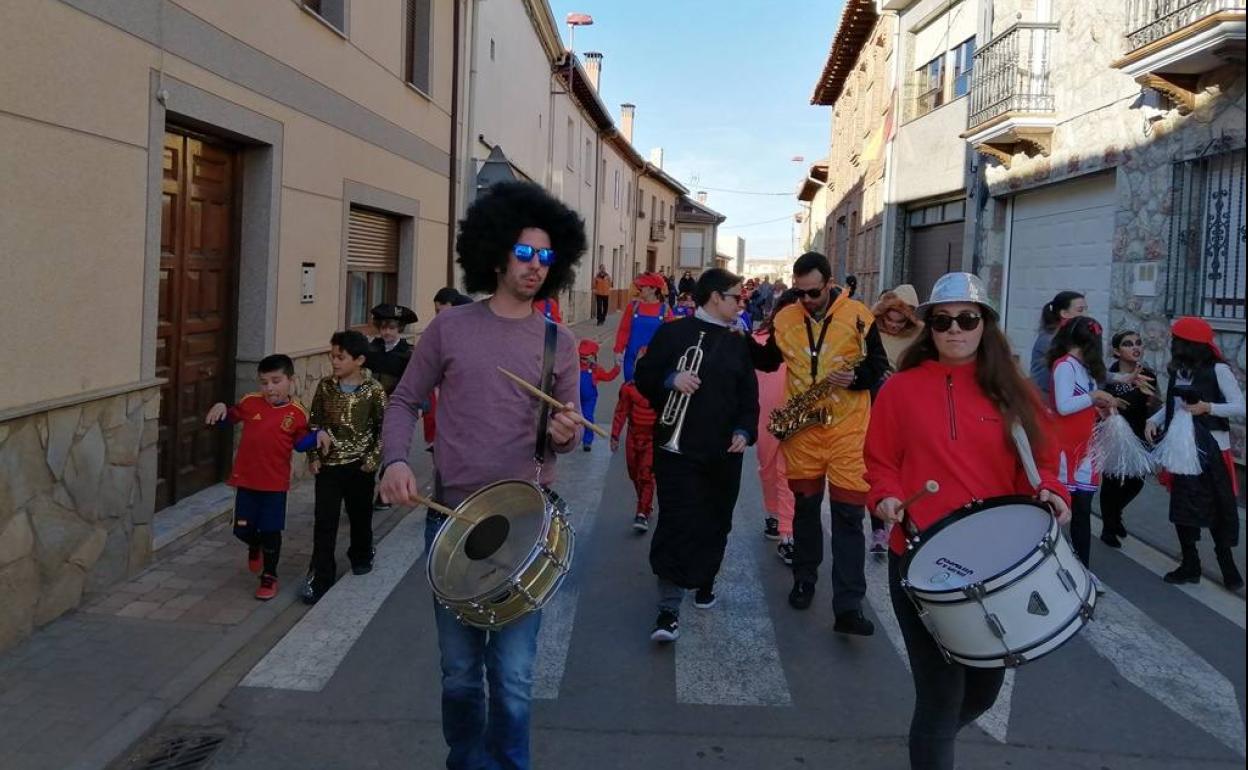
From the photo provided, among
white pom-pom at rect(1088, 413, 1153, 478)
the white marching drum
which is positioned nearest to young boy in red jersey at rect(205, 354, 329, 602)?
the white marching drum

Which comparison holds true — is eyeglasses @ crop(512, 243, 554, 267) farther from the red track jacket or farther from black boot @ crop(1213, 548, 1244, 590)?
black boot @ crop(1213, 548, 1244, 590)

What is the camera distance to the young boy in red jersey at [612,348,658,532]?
695 centimetres

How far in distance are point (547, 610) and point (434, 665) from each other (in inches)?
36.6

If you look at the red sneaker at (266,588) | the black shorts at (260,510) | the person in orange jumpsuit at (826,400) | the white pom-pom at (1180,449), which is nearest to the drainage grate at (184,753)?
the red sneaker at (266,588)

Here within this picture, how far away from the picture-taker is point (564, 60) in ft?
80.1

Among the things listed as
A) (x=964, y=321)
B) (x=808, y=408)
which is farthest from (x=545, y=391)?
(x=808, y=408)

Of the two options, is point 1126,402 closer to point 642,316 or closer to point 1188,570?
Result: point 1188,570

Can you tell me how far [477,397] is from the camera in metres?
3.17

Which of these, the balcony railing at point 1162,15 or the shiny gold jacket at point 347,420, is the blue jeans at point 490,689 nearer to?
the shiny gold jacket at point 347,420

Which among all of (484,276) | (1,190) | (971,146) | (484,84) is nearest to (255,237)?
(1,190)

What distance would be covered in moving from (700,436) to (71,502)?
315 centimetres

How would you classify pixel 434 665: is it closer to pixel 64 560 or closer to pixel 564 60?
pixel 64 560

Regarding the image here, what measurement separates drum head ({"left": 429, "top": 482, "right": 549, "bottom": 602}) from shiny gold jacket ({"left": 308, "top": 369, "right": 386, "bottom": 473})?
2876mm

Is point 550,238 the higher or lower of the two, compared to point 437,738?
higher
